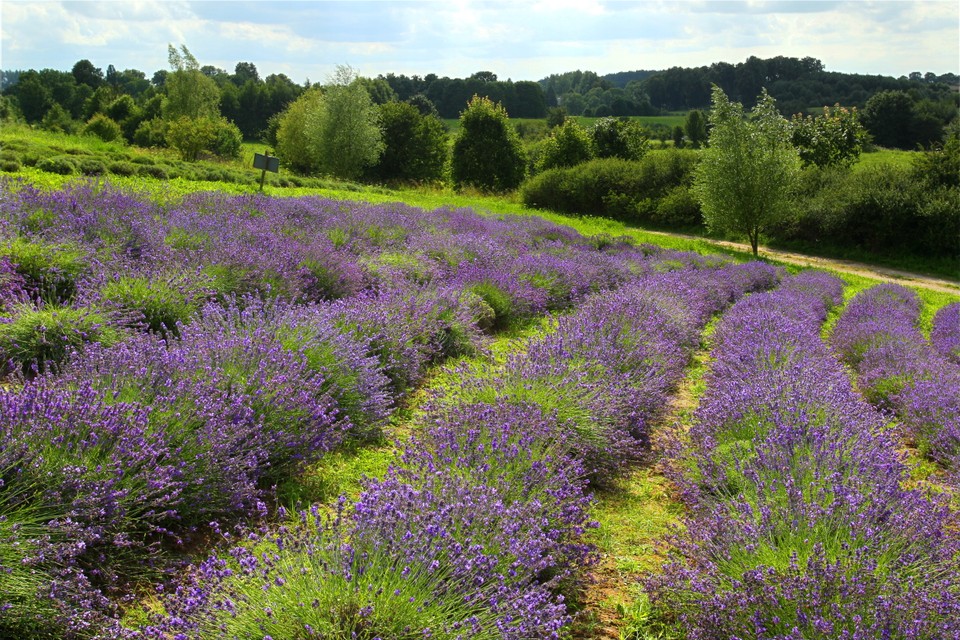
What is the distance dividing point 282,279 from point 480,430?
3231 millimetres

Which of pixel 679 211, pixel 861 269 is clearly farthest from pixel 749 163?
pixel 679 211

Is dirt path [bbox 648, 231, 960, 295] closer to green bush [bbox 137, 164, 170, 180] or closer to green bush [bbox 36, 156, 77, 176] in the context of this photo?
green bush [bbox 137, 164, 170, 180]

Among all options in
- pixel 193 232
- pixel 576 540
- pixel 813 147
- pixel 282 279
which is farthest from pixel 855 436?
pixel 813 147

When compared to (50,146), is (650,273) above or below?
below

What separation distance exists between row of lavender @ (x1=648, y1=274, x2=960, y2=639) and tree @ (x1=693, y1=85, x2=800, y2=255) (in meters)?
16.0

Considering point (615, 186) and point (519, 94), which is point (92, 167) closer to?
point (615, 186)

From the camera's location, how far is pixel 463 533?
2.49 m

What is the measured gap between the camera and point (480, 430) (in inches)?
137

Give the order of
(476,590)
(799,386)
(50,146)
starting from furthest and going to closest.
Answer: (50,146) → (799,386) → (476,590)

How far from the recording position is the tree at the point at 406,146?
38344 mm

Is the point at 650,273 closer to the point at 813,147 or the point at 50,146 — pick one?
the point at 50,146

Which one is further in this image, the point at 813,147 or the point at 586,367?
the point at 813,147

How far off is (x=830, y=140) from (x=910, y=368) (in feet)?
85.2

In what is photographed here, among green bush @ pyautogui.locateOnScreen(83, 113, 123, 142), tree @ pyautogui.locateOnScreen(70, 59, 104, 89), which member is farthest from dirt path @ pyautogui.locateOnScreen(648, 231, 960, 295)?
tree @ pyautogui.locateOnScreen(70, 59, 104, 89)
